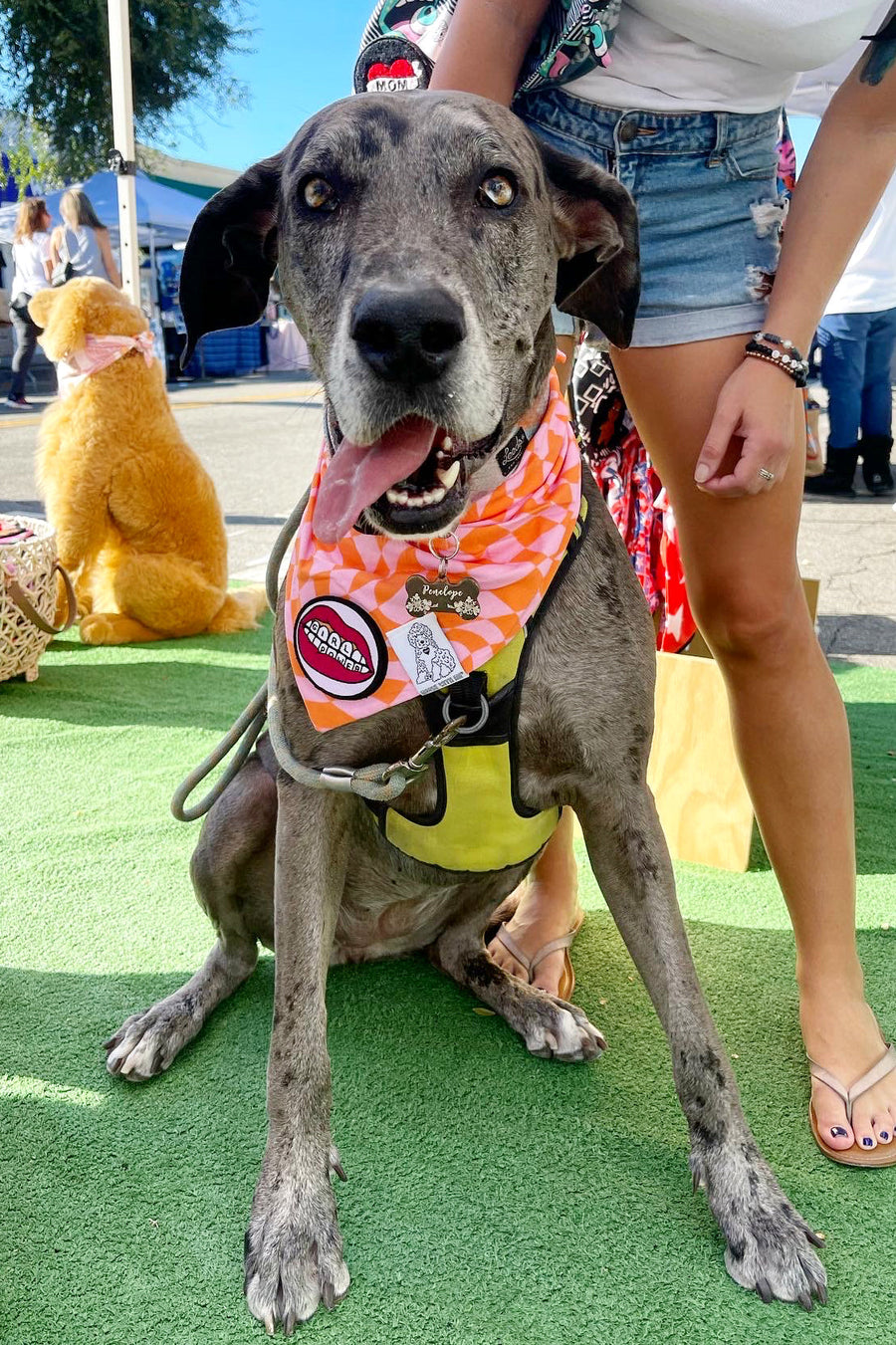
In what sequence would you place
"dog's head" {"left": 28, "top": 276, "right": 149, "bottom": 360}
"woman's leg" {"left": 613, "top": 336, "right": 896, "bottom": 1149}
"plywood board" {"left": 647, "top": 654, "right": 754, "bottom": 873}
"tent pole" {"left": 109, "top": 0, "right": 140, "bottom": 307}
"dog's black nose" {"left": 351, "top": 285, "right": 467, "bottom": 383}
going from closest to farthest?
"dog's black nose" {"left": 351, "top": 285, "right": 467, "bottom": 383}
"woman's leg" {"left": 613, "top": 336, "right": 896, "bottom": 1149}
"plywood board" {"left": 647, "top": 654, "right": 754, "bottom": 873}
"dog's head" {"left": 28, "top": 276, "right": 149, "bottom": 360}
"tent pole" {"left": 109, "top": 0, "right": 140, "bottom": 307}

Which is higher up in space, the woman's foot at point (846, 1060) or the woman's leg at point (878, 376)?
the woman's leg at point (878, 376)

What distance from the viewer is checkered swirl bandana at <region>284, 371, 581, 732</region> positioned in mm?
1816

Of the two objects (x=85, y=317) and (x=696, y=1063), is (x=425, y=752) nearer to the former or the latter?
(x=696, y=1063)

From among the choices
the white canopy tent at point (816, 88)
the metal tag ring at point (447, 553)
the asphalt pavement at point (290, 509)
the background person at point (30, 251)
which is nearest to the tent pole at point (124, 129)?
the asphalt pavement at point (290, 509)

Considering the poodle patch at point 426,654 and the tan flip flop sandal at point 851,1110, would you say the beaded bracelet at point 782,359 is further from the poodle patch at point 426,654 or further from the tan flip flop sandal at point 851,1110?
the tan flip flop sandal at point 851,1110

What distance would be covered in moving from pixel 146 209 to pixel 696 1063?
58.7ft

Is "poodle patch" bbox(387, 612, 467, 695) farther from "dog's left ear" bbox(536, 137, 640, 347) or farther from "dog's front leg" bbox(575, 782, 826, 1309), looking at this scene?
"dog's left ear" bbox(536, 137, 640, 347)

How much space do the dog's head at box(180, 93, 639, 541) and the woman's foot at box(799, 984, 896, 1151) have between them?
4.11 feet

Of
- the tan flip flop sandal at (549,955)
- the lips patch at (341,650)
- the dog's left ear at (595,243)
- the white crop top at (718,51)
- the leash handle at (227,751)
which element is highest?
the white crop top at (718,51)

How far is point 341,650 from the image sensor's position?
5.99ft

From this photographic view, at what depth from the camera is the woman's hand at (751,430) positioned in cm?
190

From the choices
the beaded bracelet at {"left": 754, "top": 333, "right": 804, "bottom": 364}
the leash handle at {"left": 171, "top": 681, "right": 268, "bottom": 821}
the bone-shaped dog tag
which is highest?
the beaded bracelet at {"left": 754, "top": 333, "right": 804, "bottom": 364}

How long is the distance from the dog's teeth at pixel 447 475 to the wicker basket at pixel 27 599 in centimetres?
285

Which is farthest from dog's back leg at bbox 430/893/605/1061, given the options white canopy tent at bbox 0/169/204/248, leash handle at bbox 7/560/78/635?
white canopy tent at bbox 0/169/204/248
